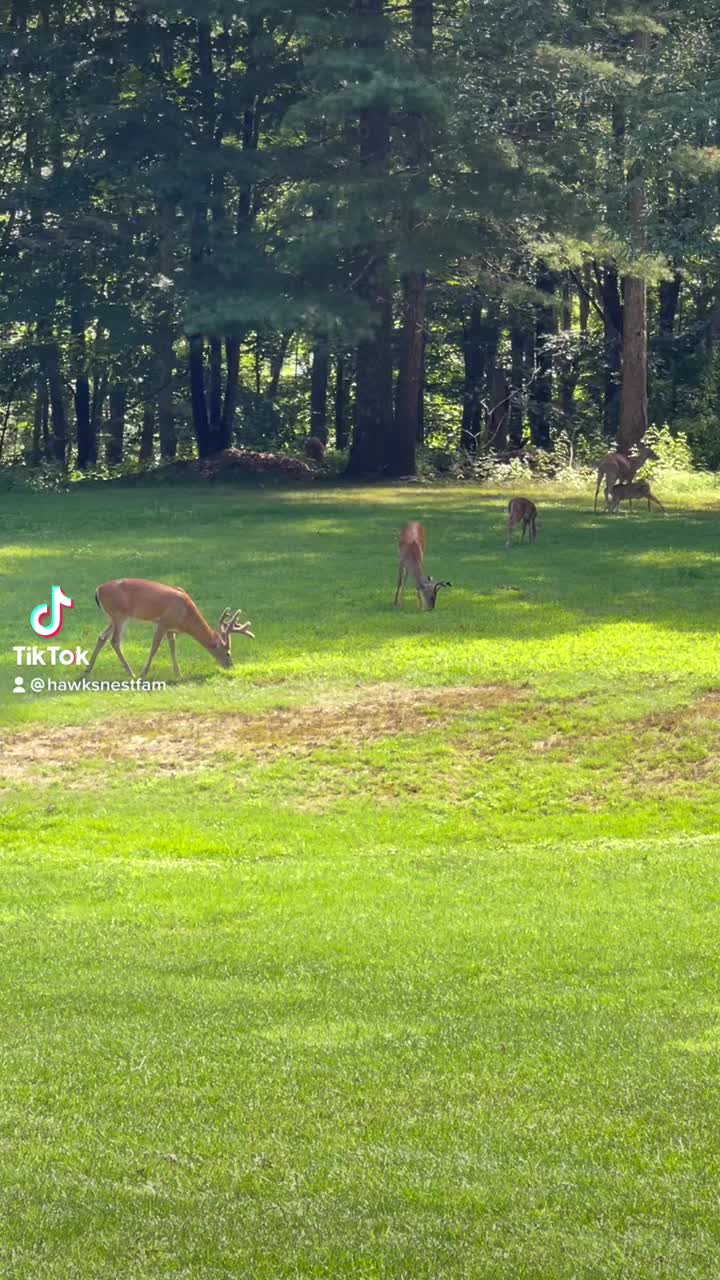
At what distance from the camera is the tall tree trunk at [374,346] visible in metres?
40.0

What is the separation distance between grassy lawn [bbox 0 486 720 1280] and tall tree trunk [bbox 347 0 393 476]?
19.0 metres

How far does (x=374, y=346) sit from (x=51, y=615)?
23.0m

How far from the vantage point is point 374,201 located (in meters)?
37.1

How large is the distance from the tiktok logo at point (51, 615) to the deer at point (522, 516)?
809 centimetres

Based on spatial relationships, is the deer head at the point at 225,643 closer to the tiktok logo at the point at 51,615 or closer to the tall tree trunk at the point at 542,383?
the tiktok logo at the point at 51,615

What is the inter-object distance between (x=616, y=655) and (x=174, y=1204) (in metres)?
13.2

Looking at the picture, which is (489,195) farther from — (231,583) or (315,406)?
(315,406)

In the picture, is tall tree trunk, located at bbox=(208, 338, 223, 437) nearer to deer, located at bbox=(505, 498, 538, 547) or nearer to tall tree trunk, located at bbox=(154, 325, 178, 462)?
tall tree trunk, located at bbox=(154, 325, 178, 462)

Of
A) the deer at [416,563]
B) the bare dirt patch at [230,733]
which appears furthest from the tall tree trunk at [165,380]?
the bare dirt patch at [230,733]

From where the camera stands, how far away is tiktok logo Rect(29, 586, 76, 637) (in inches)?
786

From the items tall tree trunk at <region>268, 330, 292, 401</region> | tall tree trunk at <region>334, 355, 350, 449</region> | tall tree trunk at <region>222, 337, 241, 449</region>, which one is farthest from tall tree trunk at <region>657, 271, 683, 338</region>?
tall tree trunk at <region>222, 337, 241, 449</region>

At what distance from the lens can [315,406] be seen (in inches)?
2279

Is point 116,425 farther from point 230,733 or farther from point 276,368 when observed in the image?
point 230,733

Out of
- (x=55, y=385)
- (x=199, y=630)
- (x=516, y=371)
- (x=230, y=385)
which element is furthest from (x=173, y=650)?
(x=516, y=371)
